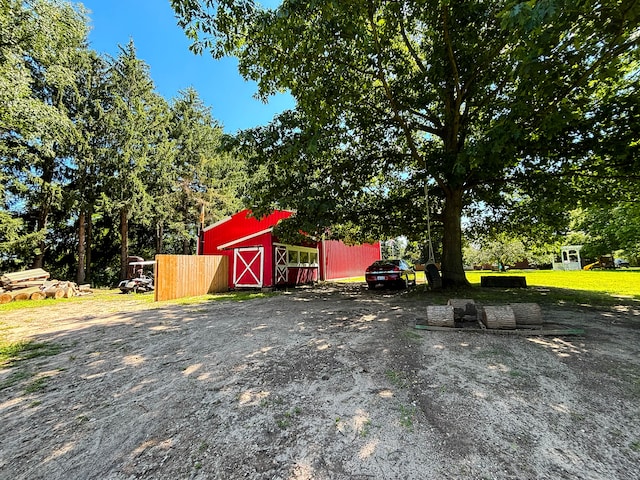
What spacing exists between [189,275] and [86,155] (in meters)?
12.7

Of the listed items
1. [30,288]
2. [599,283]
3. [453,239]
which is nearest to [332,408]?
[453,239]

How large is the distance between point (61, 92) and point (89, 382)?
20992 mm

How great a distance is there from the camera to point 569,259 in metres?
28.8

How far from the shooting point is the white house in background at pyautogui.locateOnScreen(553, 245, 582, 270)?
2742 cm

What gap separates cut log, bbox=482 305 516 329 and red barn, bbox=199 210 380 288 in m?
7.98

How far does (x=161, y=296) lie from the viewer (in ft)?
31.4

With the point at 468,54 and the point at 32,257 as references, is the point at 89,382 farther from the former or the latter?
the point at 32,257

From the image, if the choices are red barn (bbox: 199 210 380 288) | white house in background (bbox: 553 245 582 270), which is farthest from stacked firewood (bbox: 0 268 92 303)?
white house in background (bbox: 553 245 582 270)

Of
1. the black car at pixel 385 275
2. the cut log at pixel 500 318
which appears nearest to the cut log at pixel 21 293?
the black car at pixel 385 275

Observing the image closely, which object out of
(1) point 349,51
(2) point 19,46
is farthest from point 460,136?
(2) point 19,46

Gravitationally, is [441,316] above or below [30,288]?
below

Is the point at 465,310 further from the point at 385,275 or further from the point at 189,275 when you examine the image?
the point at 189,275

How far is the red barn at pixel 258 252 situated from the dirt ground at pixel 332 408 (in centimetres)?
751

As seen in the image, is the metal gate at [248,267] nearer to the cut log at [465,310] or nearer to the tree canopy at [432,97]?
the tree canopy at [432,97]
